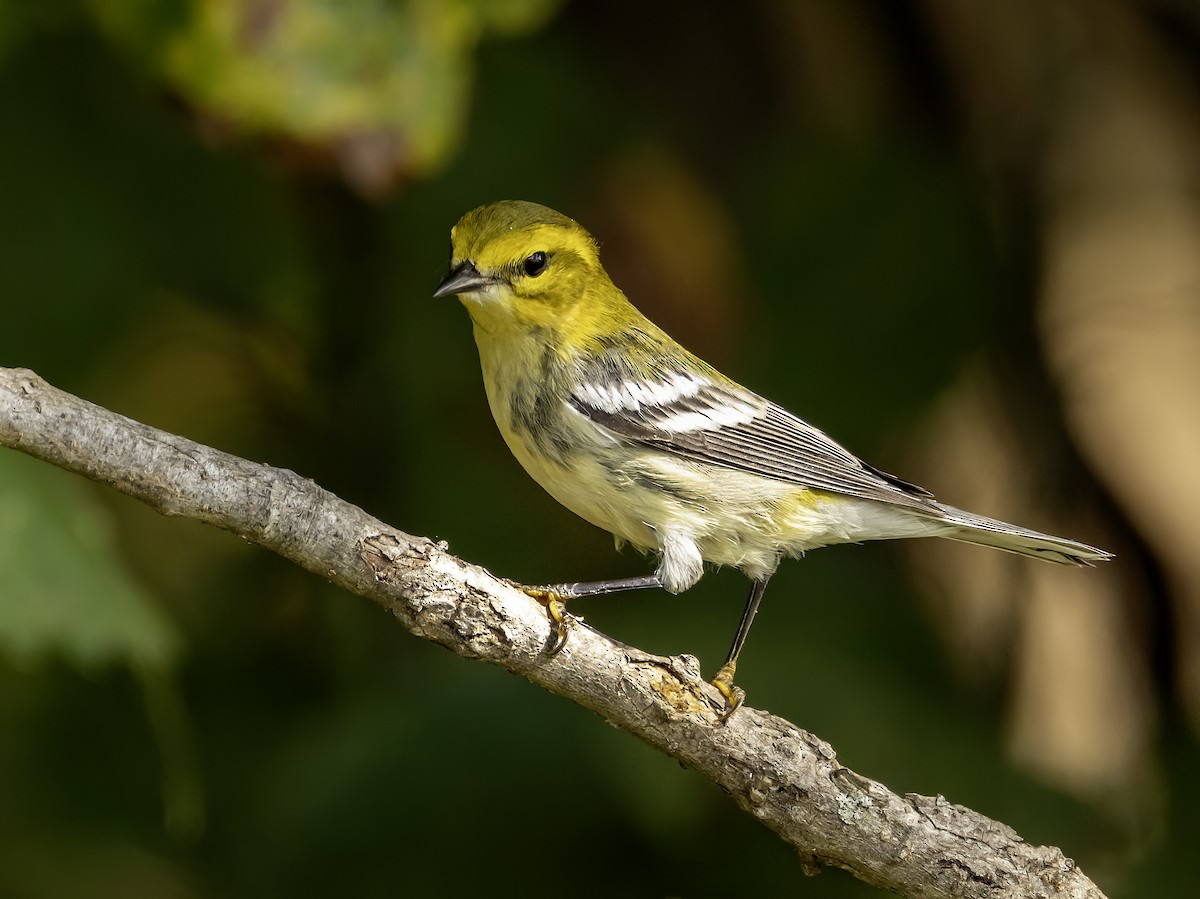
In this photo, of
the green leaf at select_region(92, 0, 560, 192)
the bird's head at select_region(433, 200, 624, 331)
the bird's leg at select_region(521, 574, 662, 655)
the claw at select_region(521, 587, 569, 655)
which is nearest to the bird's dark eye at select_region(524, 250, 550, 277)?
the bird's head at select_region(433, 200, 624, 331)

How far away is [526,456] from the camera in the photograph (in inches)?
112

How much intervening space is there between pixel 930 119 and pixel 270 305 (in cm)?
255

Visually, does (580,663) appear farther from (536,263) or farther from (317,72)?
(317,72)

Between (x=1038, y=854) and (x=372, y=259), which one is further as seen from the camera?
(x=372, y=259)

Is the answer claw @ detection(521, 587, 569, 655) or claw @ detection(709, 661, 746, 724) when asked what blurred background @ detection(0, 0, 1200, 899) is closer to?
claw @ detection(709, 661, 746, 724)

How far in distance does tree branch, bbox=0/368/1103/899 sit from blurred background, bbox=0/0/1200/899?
0.95 meters

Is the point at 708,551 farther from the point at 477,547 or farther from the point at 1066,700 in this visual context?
the point at 1066,700

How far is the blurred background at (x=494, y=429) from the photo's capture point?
317cm

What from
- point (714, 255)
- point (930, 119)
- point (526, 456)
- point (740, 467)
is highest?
point (930, 119)

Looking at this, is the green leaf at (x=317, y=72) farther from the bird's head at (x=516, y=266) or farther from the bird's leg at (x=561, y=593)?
the bird's leg at (x=561, y=593)

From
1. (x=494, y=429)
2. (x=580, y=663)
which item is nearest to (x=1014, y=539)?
(x=580, y=663)

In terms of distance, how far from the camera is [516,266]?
2838mm

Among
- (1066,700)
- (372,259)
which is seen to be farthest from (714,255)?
(1066,700)

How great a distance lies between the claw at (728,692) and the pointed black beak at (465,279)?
0.94 m
